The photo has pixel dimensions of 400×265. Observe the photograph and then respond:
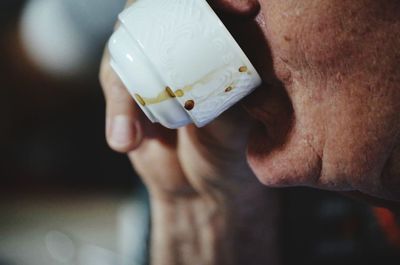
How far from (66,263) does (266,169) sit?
1.96 ft

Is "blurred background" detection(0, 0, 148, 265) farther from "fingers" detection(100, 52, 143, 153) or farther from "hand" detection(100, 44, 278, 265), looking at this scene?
"fingers" detection(100, 52, 143, 153)

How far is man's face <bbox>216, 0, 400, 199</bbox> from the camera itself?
12.7 inches

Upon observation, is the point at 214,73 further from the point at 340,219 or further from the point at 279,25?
the point at 340,219

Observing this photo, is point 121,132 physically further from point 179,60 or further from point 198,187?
point 179,60

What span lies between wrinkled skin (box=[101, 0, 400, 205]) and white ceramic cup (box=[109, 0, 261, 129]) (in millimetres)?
39

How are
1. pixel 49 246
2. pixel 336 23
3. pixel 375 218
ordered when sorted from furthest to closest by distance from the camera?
pixel 49 246
pixel 375 218
pixel 336 23

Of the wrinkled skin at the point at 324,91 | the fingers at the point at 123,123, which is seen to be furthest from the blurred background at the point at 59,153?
the wrinkled skin at the point at 324,91

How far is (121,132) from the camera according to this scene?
24.3 inches

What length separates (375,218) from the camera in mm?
797

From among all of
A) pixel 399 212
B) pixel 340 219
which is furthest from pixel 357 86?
pixel 340 219

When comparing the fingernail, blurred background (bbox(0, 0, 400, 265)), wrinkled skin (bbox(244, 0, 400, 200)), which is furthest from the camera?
blurred background (bbox(0, 0, 400, 265))

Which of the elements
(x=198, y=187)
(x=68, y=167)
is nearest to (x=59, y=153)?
(x=68, y=167)

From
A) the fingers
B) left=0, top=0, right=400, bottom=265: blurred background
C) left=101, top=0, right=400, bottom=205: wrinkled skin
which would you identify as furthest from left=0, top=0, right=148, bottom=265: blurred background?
left=101, top=0, right=400, bottom=205: wrinkled skin

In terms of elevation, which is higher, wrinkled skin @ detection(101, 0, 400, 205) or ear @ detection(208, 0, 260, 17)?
ear @ detection(208, 0, 260, 17)
